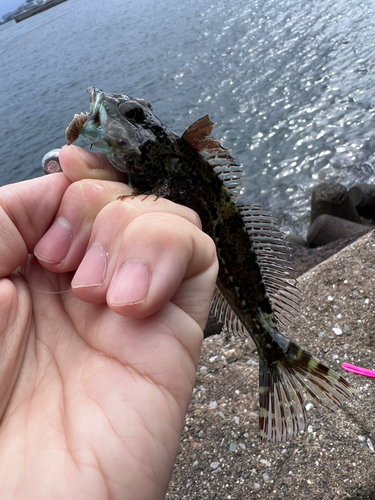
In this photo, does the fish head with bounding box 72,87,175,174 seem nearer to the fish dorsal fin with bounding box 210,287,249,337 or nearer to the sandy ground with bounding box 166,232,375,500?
the fish dorsal fin with bounding box 210,287,249,337

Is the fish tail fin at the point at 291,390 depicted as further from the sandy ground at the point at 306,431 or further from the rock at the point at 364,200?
the rock at the point at 364,200

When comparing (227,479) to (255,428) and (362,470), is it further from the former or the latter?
(362,470)

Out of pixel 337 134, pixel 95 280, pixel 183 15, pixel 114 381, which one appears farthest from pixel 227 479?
pixel 183 15

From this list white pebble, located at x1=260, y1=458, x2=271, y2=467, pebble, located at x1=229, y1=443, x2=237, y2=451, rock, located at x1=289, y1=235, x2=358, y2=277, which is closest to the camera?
white pebble, located at x1=260, y1=458, x2=271, y2=467

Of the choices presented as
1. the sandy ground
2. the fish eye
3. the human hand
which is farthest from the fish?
the sandy ground

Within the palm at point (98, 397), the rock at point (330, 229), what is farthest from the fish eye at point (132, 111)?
the rock at point (330, 229)

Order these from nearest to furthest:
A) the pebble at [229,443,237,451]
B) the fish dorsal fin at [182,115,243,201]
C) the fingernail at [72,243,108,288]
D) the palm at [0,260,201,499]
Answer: the palm at [0,260,201,499] < the fingernail at [72,243,108,288] < the fish dorsal fin at [182,115,243,201] < the pebble at [229,443,237,451]
